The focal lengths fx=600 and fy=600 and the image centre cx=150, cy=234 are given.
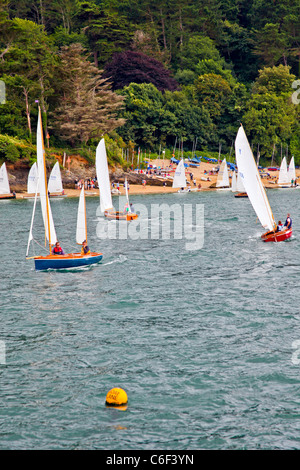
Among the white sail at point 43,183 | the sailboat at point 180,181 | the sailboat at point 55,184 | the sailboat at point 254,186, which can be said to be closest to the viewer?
the white sail at point 43,183

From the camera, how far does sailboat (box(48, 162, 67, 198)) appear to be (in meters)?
106

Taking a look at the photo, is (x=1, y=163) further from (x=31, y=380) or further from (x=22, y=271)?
(x=31, y=380)

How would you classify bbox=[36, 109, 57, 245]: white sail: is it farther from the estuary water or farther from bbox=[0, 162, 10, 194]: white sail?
bbox=[0, 162, 10, 194]: white sail

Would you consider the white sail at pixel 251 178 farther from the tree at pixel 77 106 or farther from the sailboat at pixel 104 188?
the tree at pixel 77 106

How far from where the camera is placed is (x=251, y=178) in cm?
5888

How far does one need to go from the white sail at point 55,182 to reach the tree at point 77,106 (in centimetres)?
1197

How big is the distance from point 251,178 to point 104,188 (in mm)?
21480

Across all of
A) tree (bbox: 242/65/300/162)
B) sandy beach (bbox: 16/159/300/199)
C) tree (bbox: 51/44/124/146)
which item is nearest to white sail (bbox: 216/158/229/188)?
sandy beach (bbox: 16/159/300/199)

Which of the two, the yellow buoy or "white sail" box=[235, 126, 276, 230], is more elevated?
"white sail" box=[235, 126, 276, 230]

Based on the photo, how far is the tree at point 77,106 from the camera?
376 ft

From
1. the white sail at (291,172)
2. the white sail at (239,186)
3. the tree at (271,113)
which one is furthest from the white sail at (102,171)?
the tree at (271,113)

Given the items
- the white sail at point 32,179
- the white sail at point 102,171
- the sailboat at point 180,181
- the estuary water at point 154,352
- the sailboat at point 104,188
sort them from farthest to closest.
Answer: the sailboat at point 180,181 → the white sail at point 32,179 → the sailboat at point 104,188 → the white sail at point 102,171 → the estuary water at point 154,352

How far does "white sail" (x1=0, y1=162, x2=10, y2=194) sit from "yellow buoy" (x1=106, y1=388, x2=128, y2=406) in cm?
8453

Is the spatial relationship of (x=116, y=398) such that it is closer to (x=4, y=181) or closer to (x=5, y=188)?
(x=4, y=181)
